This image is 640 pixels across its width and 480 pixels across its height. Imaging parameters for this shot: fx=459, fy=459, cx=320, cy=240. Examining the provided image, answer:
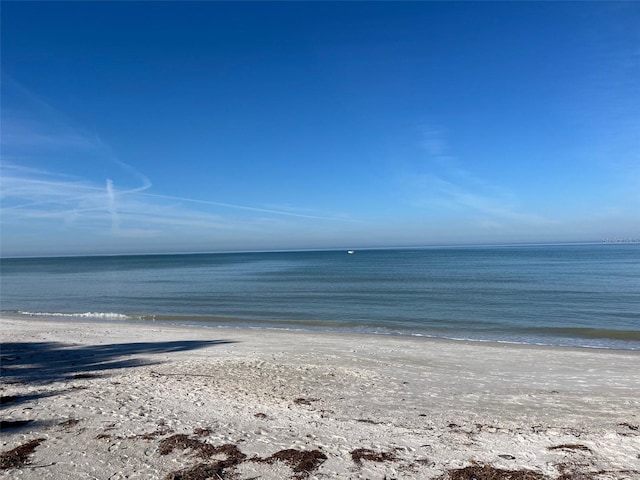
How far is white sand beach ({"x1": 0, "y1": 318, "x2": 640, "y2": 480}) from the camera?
6.47m

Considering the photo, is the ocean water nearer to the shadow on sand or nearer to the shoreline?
the shoreline

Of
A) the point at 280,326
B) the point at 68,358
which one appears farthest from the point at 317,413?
the point at 280,326

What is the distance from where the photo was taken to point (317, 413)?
886cm

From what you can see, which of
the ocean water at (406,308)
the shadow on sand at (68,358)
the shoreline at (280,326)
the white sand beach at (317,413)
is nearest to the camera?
the white sand beach at (317,413)

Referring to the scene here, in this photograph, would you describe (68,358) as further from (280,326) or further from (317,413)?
(280,326)

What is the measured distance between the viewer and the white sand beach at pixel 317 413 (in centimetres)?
647

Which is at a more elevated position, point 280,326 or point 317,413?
point 317,413

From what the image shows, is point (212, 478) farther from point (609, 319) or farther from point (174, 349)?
point (609, 319)

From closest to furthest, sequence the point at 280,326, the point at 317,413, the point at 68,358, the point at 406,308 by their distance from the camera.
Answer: the point at 317,413, the point at 68,358, the point at 280,326, the point at 406,308

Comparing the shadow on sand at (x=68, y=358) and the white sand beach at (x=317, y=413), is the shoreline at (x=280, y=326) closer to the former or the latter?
the white sand beach at (x=317, y=413)

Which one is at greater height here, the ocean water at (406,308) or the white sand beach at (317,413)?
the white sand beach at (317,413)

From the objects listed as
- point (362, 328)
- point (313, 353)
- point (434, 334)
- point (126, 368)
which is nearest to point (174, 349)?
point (126, 368)

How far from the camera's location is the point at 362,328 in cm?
2267

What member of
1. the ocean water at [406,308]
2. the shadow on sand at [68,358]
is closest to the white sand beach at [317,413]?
the shadow on sand at [68,358]
